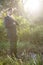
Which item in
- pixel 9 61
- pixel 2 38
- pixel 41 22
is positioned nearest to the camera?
pixel 9 61

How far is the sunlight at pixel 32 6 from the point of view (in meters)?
14.2

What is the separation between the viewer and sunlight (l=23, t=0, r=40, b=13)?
1417 cm

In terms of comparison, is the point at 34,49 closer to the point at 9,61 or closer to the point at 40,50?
the point at 40,50

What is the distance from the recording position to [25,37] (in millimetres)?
9617

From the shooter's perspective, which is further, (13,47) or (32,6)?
(32,6)

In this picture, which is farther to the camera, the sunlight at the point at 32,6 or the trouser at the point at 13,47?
the sunlight at the point at 32,6

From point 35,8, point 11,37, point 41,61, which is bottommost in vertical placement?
point 41,61

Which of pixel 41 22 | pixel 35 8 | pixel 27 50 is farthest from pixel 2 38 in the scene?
pixel 35 8

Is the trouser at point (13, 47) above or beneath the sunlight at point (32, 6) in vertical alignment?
beneath

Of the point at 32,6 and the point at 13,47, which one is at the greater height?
the point at 32,6

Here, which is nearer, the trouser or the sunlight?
the trouser

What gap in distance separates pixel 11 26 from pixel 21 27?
284 centimetres

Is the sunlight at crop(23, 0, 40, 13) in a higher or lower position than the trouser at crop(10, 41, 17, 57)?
higher

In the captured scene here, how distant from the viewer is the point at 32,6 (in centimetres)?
1456
